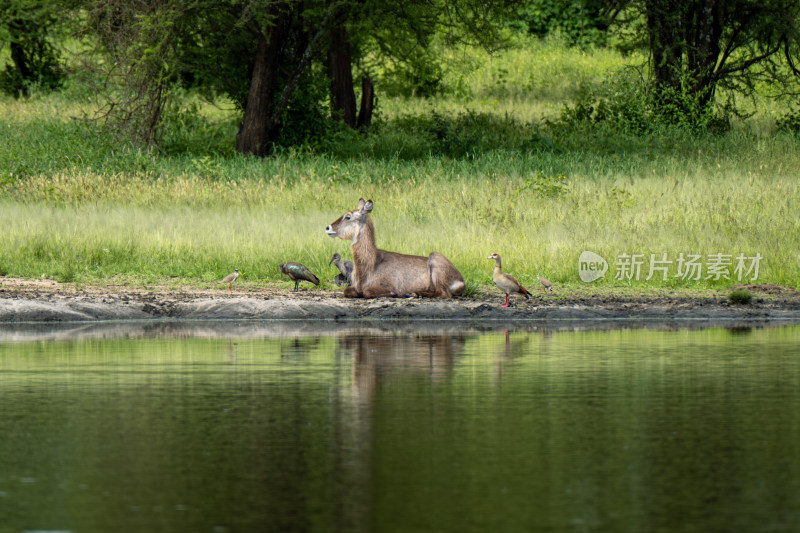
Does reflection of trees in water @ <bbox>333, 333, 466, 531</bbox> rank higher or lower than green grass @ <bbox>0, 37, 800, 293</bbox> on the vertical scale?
lower

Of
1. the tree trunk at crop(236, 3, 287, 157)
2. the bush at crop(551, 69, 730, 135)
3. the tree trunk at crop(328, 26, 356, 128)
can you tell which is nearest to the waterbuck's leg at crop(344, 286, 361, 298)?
the tree trunk at crop(236, 3, 287, 157)

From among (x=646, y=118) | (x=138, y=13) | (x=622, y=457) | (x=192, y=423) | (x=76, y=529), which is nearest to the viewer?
(x=76, y=529)

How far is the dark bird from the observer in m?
18.2

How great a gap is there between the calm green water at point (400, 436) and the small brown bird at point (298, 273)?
3942mm

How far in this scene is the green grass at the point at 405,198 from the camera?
780 inches

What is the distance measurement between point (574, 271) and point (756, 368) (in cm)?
755

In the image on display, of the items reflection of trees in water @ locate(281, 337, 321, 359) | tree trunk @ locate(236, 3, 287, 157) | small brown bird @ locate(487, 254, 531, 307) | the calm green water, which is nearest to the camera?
the calm green water

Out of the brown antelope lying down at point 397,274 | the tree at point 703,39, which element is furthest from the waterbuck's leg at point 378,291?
the tree at point 703,39

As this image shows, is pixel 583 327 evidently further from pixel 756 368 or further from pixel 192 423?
pixel 192 423

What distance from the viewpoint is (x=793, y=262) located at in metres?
19.4

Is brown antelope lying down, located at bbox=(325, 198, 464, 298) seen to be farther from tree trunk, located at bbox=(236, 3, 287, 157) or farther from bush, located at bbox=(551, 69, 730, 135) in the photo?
bush, located at bbox=(551, 69, 730, 135)

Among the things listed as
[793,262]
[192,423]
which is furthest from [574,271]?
[192,423]

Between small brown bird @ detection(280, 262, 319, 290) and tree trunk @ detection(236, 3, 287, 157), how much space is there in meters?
15.8

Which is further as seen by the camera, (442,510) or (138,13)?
(138,13)
